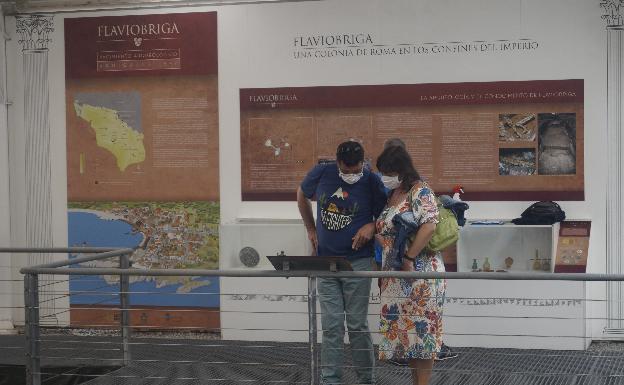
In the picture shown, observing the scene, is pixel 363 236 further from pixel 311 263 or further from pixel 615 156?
pixel 615 156

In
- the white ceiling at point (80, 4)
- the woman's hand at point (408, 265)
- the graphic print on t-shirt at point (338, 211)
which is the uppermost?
the white ceiling at point (80, 4)

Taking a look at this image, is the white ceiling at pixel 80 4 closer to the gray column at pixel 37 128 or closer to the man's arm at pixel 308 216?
the gray column at pixel 37 128

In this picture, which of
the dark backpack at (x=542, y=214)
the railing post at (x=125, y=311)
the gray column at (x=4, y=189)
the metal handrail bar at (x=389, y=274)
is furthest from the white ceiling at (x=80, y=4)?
the metal handrail bar at (x=389, y=274)

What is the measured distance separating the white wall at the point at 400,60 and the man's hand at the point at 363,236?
2.50 metres

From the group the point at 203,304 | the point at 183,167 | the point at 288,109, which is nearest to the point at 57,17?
the point at 183,167

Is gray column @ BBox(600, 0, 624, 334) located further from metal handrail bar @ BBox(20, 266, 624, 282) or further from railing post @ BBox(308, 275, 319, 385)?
railing post @ BBox(308, 275, 319, 385)

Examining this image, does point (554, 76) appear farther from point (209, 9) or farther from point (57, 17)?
point (57, 17)

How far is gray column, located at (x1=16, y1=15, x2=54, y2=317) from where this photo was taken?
8.66 meters

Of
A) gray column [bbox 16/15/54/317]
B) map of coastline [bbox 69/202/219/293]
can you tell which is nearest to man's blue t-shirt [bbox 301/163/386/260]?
map of coastline [bbox 69/202/219/293]

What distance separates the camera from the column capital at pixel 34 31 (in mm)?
8641

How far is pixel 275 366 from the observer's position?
688 cm

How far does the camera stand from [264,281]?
7.98 meters

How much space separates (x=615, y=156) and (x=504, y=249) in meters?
1.24

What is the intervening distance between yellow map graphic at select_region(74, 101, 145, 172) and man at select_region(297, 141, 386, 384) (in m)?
3.25
